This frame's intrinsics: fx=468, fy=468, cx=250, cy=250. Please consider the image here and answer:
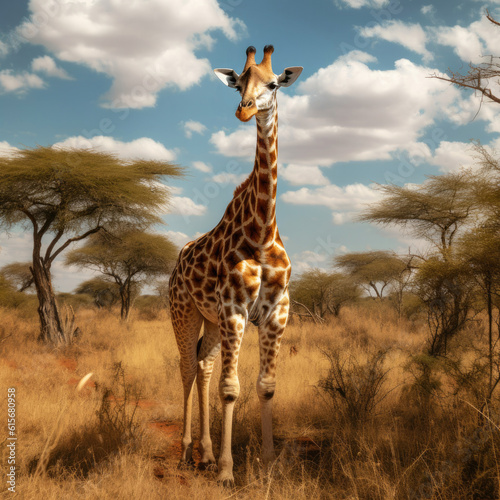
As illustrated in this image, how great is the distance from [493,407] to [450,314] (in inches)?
99.3

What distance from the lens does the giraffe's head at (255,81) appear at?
333cm

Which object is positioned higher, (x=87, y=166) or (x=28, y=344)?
(x=87, y=166)

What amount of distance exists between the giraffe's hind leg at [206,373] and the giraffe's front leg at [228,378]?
2.06ft

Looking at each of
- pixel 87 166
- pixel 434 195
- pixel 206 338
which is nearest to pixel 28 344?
pixel 87 166

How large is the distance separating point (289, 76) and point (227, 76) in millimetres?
528

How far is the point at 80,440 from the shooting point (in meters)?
4.93

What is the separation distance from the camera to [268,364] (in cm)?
413

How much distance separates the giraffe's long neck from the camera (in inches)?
152

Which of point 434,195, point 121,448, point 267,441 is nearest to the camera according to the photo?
point 267,441

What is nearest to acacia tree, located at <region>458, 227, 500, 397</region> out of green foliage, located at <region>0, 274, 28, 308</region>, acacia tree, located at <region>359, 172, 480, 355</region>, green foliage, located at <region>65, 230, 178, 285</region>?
acacia tree, located at <region>359, 172, 480, 355</region>

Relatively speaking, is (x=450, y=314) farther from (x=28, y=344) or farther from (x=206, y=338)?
(x=28, y=344)

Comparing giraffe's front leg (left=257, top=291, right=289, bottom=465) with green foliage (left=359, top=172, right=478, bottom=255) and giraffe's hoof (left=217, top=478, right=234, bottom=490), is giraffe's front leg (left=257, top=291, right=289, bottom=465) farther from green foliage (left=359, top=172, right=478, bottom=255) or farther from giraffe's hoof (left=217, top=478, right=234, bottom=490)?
green foliage (left=359, top=172, right=478, bottom=255)

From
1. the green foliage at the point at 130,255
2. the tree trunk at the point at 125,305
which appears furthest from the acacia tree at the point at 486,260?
the tree trunk at the point at 125,305

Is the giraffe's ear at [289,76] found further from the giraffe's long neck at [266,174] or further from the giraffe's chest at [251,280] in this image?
the giraffe's chest at [251,280]
